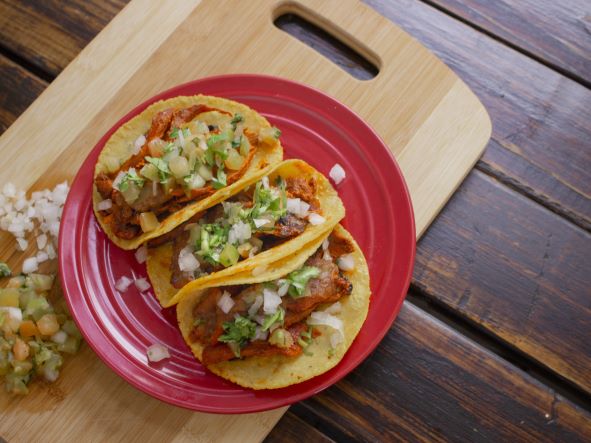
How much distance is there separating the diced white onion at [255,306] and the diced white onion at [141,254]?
68cm

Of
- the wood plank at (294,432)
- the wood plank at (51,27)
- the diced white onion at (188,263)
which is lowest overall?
the wood plank at (294,432)

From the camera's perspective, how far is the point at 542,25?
14.3 ft

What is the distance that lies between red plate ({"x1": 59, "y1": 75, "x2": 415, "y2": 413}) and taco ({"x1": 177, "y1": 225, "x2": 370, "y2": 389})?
0.25ft

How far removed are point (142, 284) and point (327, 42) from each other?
187cm

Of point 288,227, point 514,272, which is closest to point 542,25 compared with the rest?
point 514,272

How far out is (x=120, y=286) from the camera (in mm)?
3658

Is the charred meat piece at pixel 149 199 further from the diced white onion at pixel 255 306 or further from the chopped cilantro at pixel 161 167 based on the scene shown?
the diced white onion at pixel 255 306

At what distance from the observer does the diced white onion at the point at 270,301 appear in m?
3.33

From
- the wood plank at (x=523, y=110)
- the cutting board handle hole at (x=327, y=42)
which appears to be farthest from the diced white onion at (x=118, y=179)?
the wood plank at (x=523, y=110)

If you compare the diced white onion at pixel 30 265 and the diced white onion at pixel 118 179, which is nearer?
the diced white onion at pixel 118 179

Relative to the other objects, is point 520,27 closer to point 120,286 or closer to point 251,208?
point 251,208

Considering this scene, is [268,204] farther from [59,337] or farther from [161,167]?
[59,337]

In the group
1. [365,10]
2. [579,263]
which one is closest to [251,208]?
[365,10]

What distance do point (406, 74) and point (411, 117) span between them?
27 cm
